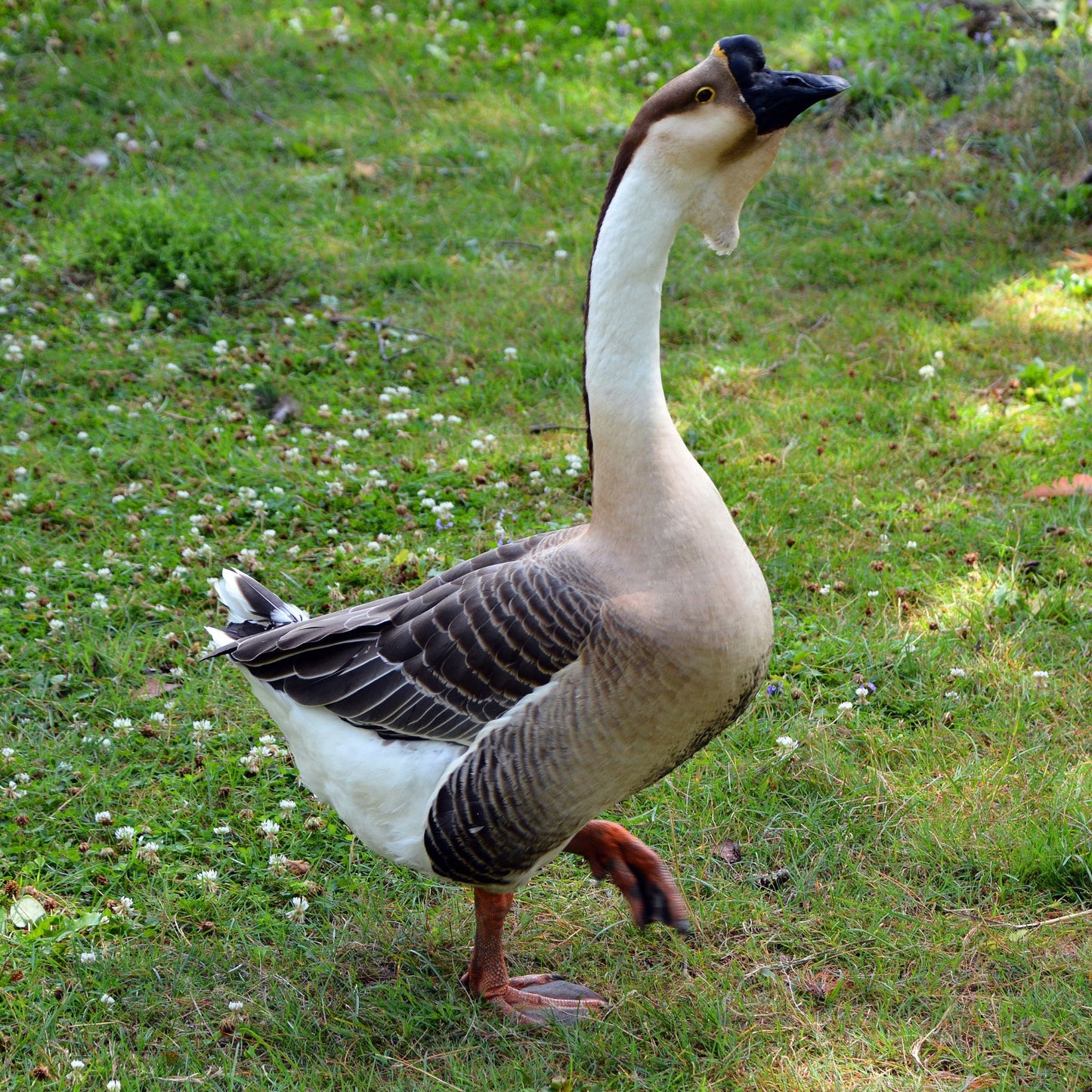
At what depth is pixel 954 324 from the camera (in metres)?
5.77

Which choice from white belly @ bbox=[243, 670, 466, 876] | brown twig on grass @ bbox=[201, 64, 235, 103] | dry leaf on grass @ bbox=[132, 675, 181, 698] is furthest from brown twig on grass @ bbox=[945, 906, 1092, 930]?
brown twig on grass @ bbox=[201, 64, 235, 103]

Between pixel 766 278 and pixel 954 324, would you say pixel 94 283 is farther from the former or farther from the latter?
pixel 954 324

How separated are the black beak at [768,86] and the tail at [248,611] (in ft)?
5.68

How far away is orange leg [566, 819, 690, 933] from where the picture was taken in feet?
9.45

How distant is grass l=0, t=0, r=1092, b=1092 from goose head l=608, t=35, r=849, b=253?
177 centimetres

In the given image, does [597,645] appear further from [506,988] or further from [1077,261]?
[1077,261]

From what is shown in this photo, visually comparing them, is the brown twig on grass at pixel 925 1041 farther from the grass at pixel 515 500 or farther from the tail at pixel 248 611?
the tail at pixel 248 611

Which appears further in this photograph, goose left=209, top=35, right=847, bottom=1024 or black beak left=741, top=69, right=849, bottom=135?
goose left=209, top=35, right=847, bottom=1024

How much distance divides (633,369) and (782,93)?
66 cm

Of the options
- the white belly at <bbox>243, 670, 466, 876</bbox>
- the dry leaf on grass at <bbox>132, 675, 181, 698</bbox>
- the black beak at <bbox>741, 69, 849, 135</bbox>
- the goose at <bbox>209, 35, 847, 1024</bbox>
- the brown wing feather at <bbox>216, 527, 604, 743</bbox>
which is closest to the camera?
the black beak at <bbox>741, 69, 849, 135</bbox>

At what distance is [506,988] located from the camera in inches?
112

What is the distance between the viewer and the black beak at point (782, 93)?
7.80ft

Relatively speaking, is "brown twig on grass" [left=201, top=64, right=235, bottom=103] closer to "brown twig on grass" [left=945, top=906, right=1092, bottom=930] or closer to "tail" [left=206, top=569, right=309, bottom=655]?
"tail" [left=206, top=569, right=309, bottom=655]

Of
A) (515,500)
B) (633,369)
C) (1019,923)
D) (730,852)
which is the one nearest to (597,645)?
(633,369)
